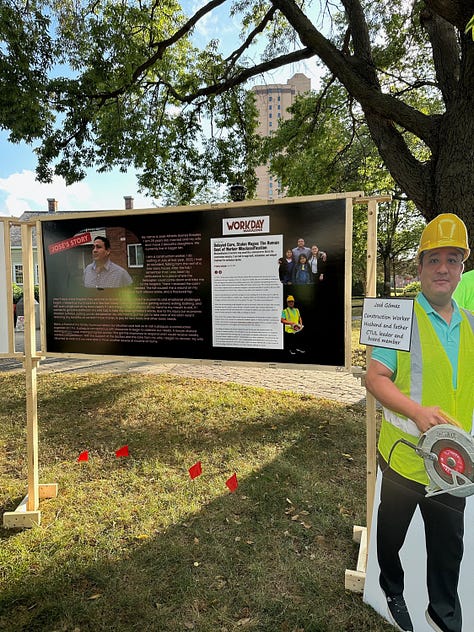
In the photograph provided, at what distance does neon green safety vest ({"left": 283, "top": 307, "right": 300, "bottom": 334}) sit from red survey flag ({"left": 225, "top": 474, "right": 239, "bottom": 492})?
189cm

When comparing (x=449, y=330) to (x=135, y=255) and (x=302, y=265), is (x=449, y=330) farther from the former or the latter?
(x=135, y=255)

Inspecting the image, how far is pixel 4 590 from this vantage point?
2691 mm

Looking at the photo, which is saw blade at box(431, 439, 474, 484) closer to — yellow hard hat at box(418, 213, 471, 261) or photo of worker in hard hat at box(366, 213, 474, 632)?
photo of worker in hard hat at box(366, 213, 474, 632)

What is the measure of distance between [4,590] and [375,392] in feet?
9.03

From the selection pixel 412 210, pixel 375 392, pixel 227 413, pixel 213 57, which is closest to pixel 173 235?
pixel 375 392

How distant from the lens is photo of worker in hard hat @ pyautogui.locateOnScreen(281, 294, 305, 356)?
2959 millimetres

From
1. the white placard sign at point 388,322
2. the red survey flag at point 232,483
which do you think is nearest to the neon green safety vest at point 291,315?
the white placard sign at point 388,322

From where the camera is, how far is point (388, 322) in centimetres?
225

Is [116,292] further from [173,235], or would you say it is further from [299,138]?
[299,138]

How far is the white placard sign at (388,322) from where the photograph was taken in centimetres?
216

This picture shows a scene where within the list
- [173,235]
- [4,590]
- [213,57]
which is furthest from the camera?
[213,57]

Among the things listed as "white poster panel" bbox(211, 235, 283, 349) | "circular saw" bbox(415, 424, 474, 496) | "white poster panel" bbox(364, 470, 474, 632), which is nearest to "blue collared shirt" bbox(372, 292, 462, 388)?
"circular saw" bbox(415, 424, 474, 496)

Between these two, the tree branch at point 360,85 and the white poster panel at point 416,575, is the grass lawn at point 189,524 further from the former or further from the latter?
the tree branch at point 360,85

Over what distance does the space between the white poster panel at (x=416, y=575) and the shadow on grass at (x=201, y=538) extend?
157mm
